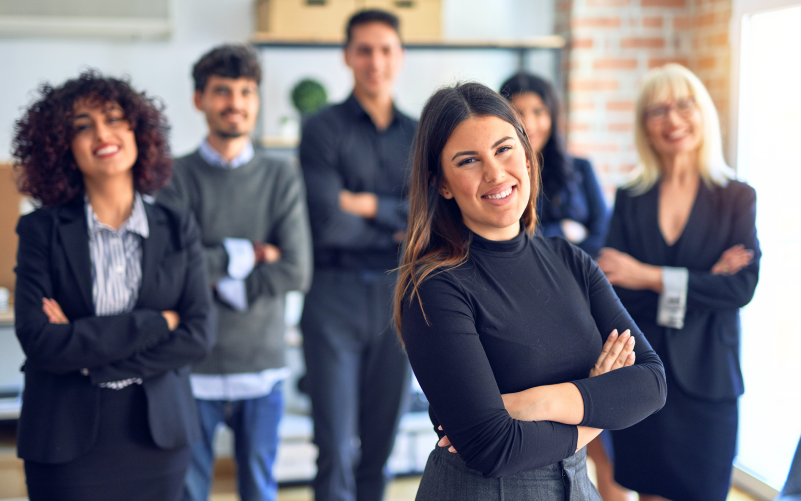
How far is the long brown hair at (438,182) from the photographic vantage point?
1.37 metres

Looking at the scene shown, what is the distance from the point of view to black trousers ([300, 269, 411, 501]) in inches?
94.0

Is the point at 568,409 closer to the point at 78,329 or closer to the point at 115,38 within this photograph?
the point at 78,329

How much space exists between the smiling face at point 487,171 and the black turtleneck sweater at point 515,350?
67 millimetres

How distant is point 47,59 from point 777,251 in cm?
379

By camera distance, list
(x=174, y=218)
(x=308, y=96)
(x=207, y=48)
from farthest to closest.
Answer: (x=207, y=48)
(x=308, y=96)
(x=174, y=218)

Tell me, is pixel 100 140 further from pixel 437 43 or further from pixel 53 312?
pixel 437 43

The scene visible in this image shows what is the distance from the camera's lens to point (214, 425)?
7.71ft

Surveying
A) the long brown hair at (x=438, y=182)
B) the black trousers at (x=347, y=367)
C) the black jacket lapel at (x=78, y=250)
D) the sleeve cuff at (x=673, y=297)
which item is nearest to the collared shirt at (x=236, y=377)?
the black trousers at (x=347, y=367)

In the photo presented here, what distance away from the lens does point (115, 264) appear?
1801mm

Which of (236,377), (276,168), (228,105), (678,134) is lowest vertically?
(236,377)

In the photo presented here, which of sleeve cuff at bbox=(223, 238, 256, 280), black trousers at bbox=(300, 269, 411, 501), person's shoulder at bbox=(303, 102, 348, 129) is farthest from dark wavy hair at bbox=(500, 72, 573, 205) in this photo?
sleeve cuff at bbox=(223, 238, 256, 280)

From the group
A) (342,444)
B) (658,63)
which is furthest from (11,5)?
(658,63)

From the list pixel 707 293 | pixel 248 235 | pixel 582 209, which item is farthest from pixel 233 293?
pixel 707 293

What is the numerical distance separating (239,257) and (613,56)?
8.24ft
